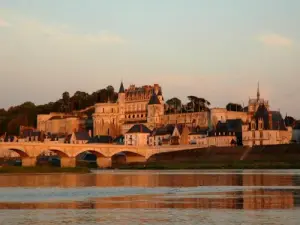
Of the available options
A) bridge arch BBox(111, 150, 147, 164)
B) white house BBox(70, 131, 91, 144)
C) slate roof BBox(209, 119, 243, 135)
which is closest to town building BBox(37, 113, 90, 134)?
white house BBox(70, 131, 91, 144)

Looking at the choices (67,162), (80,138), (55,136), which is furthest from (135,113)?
(67,162)

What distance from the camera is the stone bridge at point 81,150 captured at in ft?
293

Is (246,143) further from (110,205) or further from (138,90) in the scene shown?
(110,205)

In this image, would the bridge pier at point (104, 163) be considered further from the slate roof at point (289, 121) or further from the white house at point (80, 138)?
the slate roof at point (289, 121)

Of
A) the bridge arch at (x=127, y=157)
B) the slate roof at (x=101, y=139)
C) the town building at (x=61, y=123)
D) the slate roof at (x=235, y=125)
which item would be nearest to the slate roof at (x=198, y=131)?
the slate roof at (x=235, y=125)

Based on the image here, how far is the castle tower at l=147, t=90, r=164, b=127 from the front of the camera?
140625mm

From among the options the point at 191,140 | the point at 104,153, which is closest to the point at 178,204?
the point at 104,153

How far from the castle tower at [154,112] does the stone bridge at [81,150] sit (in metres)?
31.3

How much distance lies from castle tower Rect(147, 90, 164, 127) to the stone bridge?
31.3m

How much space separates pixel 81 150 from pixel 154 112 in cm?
4629

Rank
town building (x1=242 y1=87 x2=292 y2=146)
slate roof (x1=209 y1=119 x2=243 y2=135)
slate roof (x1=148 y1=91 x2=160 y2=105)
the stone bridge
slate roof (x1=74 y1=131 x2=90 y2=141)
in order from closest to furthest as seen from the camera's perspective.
Answer: 1. the stone bridge
2. town building (x1=242 y1=87 x2=292 y2=146)
3. slate roof (x1=209 y1=119 x2=243 y2=135)
4. slate roof (x1=74 y1=131 x2=90 y2=141)
5. slate roof (x1=148 y1=91 x2=160 y2=105)

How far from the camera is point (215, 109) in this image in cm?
12862

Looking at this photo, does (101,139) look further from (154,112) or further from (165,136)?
(154,112)

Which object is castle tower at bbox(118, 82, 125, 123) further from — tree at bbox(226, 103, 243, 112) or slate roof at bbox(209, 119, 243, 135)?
slate roof at bbox(209, 119, 243, 135)
